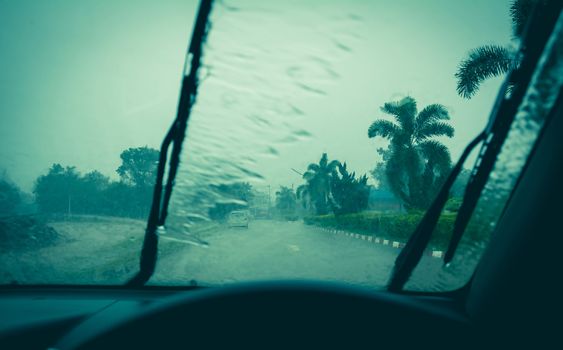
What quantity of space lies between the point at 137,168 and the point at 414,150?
2295mm

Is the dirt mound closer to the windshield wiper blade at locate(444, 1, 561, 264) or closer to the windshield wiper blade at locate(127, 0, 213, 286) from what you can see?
the windshield wiper blade at locate(127, 0, 213, 286)

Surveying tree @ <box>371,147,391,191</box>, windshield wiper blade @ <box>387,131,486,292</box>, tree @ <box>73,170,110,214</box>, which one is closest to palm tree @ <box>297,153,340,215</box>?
tree @ <box>371,147,391,191</box>

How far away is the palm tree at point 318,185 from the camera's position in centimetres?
295

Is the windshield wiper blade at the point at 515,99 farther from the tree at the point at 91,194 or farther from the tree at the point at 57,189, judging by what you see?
the tree at the point at 57,189

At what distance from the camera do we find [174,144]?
2338 mm

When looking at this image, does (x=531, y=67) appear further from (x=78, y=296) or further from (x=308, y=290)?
(x=78, y=296)

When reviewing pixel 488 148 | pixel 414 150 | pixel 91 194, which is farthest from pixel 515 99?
pixel 91 194

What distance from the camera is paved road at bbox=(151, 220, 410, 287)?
10.8ft

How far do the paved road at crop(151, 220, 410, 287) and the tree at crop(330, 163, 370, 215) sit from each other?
0.55m

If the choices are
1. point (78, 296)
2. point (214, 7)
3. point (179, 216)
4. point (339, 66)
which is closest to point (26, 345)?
point (78, 296)

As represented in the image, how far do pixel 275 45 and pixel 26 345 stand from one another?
93.6 inches

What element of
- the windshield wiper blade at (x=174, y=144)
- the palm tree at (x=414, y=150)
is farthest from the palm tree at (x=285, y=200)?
the windshield wiper blade at (x=174, y=144)

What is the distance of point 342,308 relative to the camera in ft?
4.64

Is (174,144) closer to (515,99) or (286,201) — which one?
(286,201)
